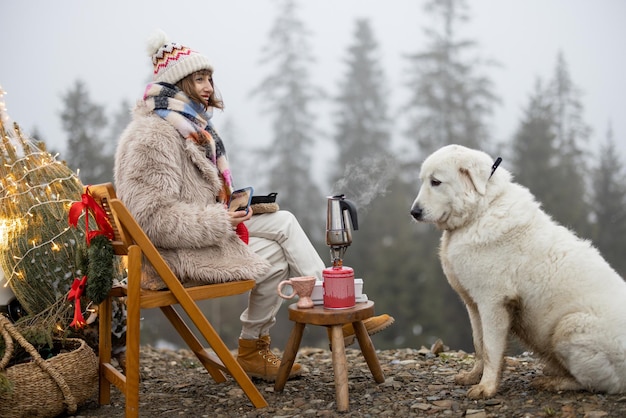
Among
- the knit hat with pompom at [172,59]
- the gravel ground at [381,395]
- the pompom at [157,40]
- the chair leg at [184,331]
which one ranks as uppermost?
the pompom at [157,40]

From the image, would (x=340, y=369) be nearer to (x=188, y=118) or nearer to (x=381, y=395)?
(x=381, y=395)

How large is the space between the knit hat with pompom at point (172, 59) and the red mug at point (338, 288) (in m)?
1.44

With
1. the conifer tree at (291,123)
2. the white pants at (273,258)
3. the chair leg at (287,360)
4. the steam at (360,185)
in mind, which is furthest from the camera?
the conifer tree at (291,123)

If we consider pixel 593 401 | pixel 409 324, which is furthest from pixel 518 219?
pixel 409 324

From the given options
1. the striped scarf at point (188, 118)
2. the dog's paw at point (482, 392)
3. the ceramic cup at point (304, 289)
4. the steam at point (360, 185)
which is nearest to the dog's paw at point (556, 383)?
the dog's paw at point (482, 392)

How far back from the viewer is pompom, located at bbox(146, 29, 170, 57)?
366cm

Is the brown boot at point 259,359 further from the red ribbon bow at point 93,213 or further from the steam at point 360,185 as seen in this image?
the steam at point 360,185

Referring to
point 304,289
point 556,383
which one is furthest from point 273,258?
point 556,383

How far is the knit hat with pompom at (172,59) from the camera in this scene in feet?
11.8

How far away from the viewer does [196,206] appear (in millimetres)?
3396

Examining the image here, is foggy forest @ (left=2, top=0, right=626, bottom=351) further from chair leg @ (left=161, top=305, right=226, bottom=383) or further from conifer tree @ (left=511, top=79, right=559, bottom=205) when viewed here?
chair leg @ (left=161, top=305, right=226, bottom=383)

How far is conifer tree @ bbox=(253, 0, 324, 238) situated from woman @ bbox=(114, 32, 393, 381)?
1313 cm

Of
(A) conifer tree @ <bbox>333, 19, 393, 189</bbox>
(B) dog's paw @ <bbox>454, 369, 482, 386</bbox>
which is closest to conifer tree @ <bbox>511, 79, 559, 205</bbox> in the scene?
(A) conifer tree @ <bbox>333, 19, 393, 189</bbox>

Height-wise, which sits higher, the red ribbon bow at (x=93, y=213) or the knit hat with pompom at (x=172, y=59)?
the knit hat with pompom at (x=172, y=59)
